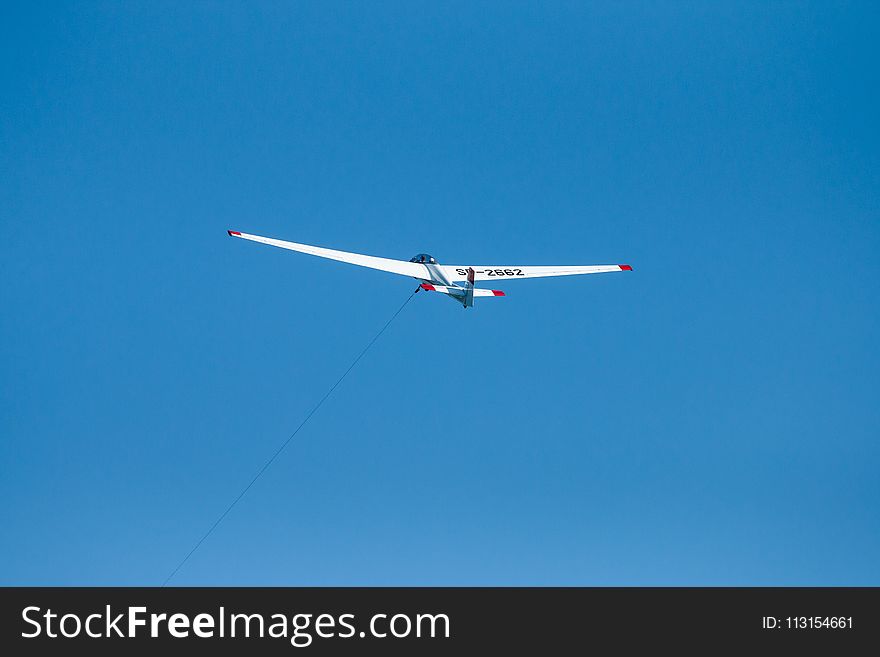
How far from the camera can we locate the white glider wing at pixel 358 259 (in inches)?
2012

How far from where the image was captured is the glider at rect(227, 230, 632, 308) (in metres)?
51.7

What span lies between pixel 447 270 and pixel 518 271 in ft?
14.2

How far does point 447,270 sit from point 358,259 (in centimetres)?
513

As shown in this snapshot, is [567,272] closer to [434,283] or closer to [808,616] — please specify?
[434,283]

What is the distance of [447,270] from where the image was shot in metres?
54.0

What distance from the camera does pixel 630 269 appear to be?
56.8m

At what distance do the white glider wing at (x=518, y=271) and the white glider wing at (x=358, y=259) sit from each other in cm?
165

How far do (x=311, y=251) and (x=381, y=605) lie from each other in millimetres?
24364

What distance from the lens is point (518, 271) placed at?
5528 cm

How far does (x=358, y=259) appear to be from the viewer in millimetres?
52719

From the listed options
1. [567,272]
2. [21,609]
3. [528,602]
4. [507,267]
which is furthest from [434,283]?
[21,609]

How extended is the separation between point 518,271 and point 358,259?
945 centimetres

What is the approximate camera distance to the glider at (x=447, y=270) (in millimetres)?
51719

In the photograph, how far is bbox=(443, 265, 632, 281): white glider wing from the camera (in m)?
54.0
